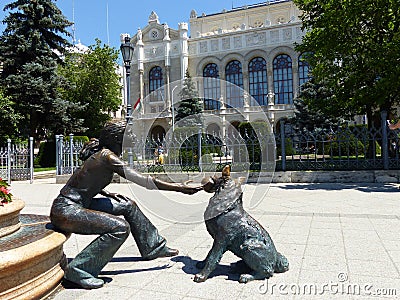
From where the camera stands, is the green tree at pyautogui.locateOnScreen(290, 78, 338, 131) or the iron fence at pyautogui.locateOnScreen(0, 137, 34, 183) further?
the green tree at pyautogui.locateOnScreen(290, 78, 338, 131)

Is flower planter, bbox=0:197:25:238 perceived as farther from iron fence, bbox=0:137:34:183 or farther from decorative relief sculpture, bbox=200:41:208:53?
decorative relief sculpture, bbox=200:41:208:53

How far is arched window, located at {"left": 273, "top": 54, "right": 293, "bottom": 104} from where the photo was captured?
4297 centimetres

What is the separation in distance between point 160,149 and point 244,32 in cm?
3337

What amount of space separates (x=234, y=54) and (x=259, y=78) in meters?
4.66

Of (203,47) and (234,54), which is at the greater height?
(203,47)

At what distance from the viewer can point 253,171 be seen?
13039 millimetres

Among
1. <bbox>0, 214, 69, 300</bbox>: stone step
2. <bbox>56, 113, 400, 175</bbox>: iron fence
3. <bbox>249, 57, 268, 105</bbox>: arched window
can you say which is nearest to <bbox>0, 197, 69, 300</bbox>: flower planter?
<bbox>0, 214, 69, 300</bbox>: stone step

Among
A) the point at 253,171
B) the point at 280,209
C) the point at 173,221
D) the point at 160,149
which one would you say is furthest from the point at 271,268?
the point at 160,149

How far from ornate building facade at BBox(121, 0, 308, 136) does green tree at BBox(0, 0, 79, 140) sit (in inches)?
541

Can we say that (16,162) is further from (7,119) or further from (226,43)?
(226,43)

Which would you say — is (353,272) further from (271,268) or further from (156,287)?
(156,287)

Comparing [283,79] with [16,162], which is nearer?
[16,162]

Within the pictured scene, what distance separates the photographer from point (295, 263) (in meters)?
3.83

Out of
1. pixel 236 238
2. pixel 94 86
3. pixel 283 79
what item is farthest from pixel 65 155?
pixel 283 79
